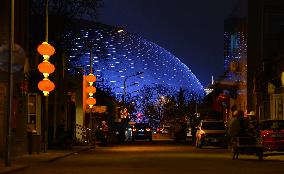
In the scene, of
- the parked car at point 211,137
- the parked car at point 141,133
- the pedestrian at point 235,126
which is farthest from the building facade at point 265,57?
the pedestrian at point 235,126

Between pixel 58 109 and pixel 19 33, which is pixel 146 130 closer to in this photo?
pixel 58 109

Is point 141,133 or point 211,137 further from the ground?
point 211,137

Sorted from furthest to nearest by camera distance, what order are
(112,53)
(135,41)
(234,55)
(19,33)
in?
(135,41) < (112,53) < (234,55) < (19,33)

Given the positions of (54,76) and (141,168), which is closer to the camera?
(141,168)

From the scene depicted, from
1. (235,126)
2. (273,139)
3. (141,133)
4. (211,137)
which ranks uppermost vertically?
(235,126)

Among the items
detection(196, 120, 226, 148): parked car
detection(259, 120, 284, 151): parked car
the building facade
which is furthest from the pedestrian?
the building facade

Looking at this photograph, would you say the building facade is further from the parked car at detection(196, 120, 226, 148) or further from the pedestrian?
the pedestrian

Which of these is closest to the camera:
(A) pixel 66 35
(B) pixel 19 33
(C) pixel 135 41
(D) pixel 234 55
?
(B) pixel 19 33

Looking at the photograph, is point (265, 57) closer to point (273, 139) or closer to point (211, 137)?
point (211, 137)

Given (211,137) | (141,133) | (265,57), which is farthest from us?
(141,133)

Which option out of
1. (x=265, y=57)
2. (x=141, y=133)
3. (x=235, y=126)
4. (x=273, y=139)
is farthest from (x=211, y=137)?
(x=141, y=133)

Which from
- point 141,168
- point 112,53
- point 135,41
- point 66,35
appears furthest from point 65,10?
point 135,41

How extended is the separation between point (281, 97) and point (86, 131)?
56.3 ft

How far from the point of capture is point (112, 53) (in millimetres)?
179125
